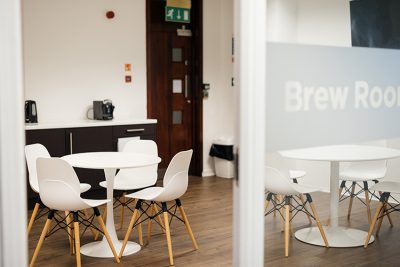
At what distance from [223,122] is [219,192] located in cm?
159

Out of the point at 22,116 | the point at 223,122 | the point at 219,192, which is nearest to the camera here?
the point at 22,116

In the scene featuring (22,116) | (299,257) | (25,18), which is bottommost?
(299,257)

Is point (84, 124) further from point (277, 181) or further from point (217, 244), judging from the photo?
point (277, 181)

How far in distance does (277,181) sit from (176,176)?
69.1 inches

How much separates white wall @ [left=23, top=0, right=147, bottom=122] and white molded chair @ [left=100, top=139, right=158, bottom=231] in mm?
1764

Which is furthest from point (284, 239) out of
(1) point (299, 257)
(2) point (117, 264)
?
(2) point (117, 264)

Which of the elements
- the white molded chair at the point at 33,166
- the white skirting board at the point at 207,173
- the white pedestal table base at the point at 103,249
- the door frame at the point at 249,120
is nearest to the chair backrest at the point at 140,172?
the white molded chair at the point at 33,166

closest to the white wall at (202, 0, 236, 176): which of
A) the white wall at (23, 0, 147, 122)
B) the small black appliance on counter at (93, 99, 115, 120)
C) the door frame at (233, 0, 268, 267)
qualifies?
the white wall at (23, 0, 147, 122)

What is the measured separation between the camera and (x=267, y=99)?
2262 millimetres

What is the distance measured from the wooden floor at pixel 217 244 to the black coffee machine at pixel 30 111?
1.24 metres

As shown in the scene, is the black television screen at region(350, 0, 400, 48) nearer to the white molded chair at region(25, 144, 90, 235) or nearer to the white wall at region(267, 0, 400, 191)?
the white wall at region(267, 0, 400, 191)

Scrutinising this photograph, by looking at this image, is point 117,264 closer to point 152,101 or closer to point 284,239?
point 284,239

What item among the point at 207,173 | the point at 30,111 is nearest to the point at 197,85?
the point at 207,173

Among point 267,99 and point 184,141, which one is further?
point 184,141
